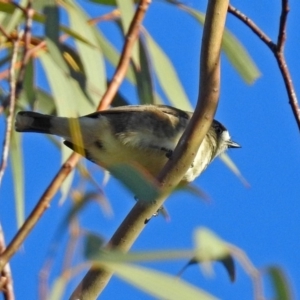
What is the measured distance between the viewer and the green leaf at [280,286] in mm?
1184

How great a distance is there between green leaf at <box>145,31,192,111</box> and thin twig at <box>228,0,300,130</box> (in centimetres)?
114

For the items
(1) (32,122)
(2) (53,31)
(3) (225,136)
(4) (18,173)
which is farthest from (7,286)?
(3) (225,136)

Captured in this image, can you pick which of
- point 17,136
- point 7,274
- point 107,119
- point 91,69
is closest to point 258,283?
point 7,274

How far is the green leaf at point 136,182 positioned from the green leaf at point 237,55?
1.12 metres

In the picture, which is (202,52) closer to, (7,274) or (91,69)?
(7,274)

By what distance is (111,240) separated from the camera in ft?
6.17

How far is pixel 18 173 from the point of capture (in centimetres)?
293

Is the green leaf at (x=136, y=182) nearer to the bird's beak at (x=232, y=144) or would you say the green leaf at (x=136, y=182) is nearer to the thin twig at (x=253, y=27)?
the thin twig at (x=253, y=27)

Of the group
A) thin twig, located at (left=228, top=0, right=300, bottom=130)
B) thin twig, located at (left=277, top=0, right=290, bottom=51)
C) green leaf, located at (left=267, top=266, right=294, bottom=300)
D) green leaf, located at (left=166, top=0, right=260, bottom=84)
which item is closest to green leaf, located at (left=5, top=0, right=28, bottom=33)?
green leaf, located at (left=166, top=0, right=260, bottom=84)

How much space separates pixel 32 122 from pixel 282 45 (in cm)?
154

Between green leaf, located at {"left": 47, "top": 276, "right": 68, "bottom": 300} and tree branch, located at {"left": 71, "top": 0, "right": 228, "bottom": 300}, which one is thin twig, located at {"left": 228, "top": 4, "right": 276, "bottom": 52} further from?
green leaf, located at {"left": 47, "top": 276, "right": 68, "bottom": 300}

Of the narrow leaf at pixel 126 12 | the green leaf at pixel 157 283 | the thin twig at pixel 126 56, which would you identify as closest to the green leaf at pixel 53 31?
the thin twig at pixel 126 56

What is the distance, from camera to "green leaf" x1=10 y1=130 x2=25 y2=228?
8.84ft

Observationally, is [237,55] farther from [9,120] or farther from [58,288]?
[58,288]
